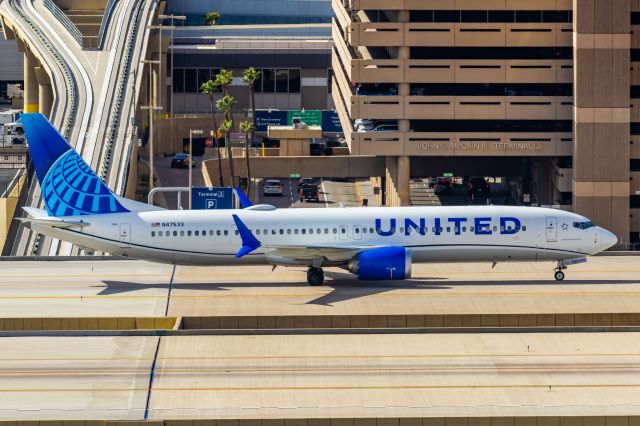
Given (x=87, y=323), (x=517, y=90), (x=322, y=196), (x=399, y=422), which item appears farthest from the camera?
(x=322, y=196)

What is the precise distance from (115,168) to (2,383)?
2983 inches

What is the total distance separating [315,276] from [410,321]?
40.8 feet

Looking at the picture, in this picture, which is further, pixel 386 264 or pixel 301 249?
pixel 301 249

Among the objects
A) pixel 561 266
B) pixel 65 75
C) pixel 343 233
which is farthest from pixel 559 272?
pixel 65 75

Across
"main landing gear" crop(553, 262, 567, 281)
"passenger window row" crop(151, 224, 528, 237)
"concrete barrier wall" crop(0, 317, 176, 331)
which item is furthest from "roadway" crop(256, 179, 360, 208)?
"concrete barrier wall" crop(0, 317, 176, 331)

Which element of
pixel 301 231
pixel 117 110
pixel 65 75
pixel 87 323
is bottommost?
pixel 87 323

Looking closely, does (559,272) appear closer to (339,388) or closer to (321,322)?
(321,322)

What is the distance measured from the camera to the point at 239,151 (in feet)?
561

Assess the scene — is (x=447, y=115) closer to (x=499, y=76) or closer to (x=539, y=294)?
(x=499, y=76)

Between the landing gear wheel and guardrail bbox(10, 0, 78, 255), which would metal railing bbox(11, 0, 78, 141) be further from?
the landing gear wheel

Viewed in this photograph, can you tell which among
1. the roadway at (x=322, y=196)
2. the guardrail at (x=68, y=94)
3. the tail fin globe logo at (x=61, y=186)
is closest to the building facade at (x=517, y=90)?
the roadway at (x=322, y=196)

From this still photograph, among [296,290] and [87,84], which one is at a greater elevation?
[87,84]

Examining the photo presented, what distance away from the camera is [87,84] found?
6683 inches

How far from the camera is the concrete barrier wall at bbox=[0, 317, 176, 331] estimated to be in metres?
75.8
